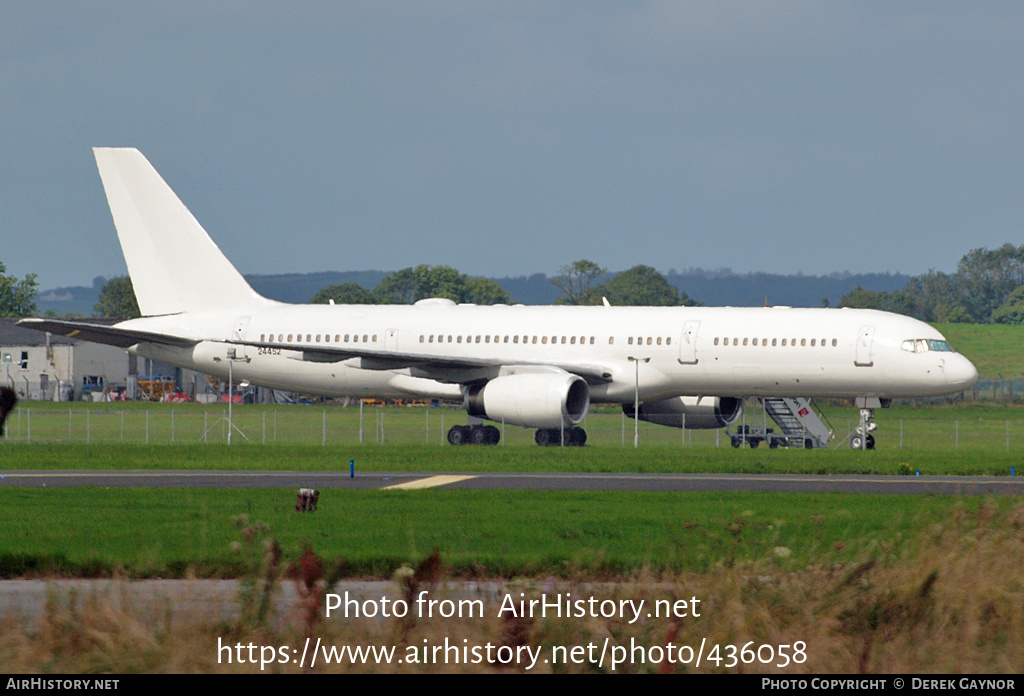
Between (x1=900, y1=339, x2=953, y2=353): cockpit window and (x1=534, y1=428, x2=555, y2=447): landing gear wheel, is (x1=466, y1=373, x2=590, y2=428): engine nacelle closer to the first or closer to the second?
(x1=534, y1=428, x2=555, y2=447): landing gear wheel

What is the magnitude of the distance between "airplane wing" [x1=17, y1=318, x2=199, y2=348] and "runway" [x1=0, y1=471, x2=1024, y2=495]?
1113 cm

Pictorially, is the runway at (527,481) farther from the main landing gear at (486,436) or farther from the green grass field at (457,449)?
the main landing gear at (486,436)

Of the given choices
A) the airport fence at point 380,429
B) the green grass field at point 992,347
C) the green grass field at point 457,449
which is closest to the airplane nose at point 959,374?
the green grass field at point 457,449

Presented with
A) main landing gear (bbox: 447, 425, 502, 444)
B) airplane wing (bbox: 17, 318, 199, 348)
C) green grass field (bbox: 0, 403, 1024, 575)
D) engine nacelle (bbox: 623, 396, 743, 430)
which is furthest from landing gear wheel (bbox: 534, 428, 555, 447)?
airplane wing (bbox: 17, 318, 199, 348)

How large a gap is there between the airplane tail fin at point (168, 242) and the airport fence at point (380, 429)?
4695 mm

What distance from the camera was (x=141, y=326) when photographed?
50906 mm

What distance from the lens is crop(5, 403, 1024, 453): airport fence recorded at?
1982 inches

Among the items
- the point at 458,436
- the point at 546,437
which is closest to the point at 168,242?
the point at 458,436

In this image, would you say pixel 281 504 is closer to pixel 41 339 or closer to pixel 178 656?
pixel 178 656

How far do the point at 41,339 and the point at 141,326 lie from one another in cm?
5716

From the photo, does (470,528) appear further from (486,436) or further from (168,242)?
(168,242)

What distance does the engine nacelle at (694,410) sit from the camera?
46.7 m

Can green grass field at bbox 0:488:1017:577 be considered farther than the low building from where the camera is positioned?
No

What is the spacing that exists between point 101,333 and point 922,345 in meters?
25.6
